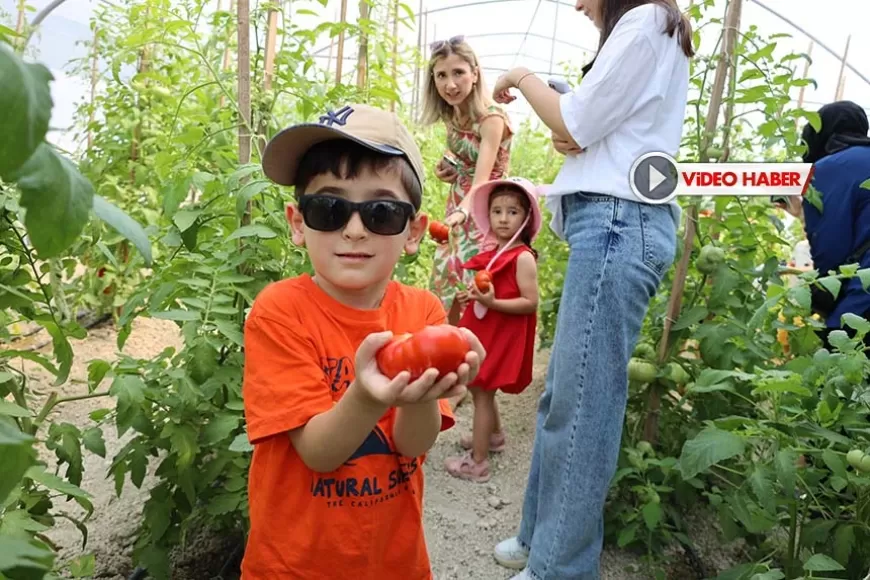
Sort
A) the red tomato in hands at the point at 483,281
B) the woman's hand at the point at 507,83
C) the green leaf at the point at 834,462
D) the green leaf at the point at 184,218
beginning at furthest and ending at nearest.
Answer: the red tomato in hands at the point at 483,281
the woman's hand at the point at 507,83
the green leaf at the point at 184,218
the green leaf at the point at 834,462

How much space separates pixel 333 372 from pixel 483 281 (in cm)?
145

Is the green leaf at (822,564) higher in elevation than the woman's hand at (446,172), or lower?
lower

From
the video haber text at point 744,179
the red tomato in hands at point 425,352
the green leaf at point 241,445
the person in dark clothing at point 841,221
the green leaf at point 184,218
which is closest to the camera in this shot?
the red tomato in hands at point 425,352

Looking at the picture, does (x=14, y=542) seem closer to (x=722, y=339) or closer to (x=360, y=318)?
(x=360, y=318)

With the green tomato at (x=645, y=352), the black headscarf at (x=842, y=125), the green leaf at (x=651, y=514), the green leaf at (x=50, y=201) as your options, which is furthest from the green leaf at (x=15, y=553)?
the black headscarf at (x=842, y=125)

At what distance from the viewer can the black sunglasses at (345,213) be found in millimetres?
980

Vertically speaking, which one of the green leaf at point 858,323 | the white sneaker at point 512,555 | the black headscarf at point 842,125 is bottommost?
the white sneaker at point 512,555

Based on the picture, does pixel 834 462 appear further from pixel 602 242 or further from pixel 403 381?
pixel 403 381

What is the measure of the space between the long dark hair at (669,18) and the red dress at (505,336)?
1029 mm

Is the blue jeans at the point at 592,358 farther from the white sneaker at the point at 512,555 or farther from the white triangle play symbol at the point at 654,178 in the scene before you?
the white sneaker at the point at 512,555

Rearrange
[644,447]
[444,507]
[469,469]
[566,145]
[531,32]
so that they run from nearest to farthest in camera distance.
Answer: [566,145] → [644,447] → [444,507] → [469,469] → [531,32]

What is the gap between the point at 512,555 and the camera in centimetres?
200

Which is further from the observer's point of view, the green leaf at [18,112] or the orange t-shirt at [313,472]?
the orange t-shirt at [313,472]

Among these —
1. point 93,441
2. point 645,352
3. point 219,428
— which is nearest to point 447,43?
point 645,352
